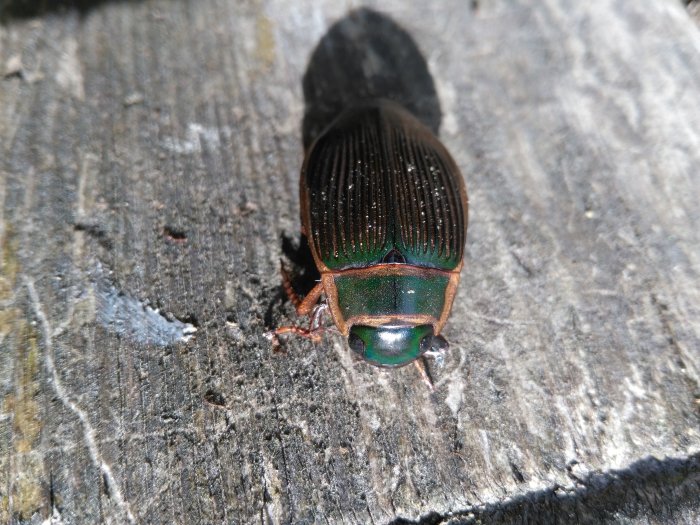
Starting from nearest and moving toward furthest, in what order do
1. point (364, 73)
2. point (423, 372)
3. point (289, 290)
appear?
1. point (423, 372)
2. point (289, 290)
3. point (364, 73)

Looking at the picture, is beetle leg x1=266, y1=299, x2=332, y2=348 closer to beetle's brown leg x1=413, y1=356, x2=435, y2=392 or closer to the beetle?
the beetle

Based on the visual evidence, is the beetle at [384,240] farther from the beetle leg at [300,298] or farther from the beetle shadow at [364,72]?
the beetle shadow at [364,72]

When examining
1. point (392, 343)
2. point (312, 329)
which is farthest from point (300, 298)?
point (392, 343)

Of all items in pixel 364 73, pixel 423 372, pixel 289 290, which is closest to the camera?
pixel 423 372

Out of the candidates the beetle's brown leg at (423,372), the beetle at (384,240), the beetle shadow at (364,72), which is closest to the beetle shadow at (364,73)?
the beetle shadow at (364,72)

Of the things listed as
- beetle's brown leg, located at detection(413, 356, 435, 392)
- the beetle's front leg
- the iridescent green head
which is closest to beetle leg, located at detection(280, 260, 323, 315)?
the beetle's front leg

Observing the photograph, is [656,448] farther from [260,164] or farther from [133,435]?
[260,164]

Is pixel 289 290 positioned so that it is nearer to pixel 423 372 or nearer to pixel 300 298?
pixel 300 298
